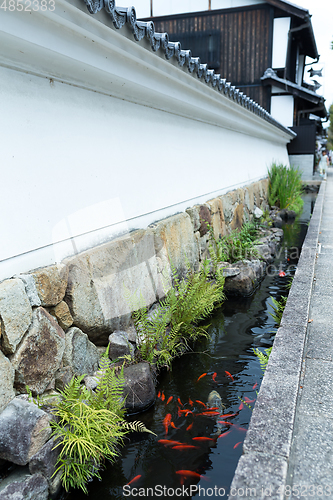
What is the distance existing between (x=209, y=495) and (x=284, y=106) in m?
17.0

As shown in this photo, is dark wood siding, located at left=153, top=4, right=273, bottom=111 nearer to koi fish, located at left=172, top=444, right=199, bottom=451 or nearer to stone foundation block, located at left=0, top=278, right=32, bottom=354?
stone foundation block, located at left=0, top=278, right=32, bottom=354

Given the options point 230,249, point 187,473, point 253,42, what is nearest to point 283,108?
point 253,42

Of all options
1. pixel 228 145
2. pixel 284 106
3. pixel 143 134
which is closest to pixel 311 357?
pixel 143 134

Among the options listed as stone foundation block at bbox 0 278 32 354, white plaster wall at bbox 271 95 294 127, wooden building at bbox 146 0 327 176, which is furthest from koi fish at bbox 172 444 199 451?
white plaster wall at bbox 271 95 294 127

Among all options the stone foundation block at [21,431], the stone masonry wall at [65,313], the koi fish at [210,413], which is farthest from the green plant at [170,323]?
the stone foundation block at [21,431]

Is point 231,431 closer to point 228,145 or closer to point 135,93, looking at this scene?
point 135,93

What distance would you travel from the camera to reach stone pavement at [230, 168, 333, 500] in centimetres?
177

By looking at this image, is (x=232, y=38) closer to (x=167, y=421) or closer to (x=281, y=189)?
(x=281, y=189)

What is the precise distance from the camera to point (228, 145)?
24.5 feet

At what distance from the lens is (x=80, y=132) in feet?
9.64

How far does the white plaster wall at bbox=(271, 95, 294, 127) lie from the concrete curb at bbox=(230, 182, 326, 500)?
49.2 ft

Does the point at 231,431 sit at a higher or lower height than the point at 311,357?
lower

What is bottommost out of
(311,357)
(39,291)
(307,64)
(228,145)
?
(311,357)

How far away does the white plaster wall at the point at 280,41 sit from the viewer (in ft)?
49.8
